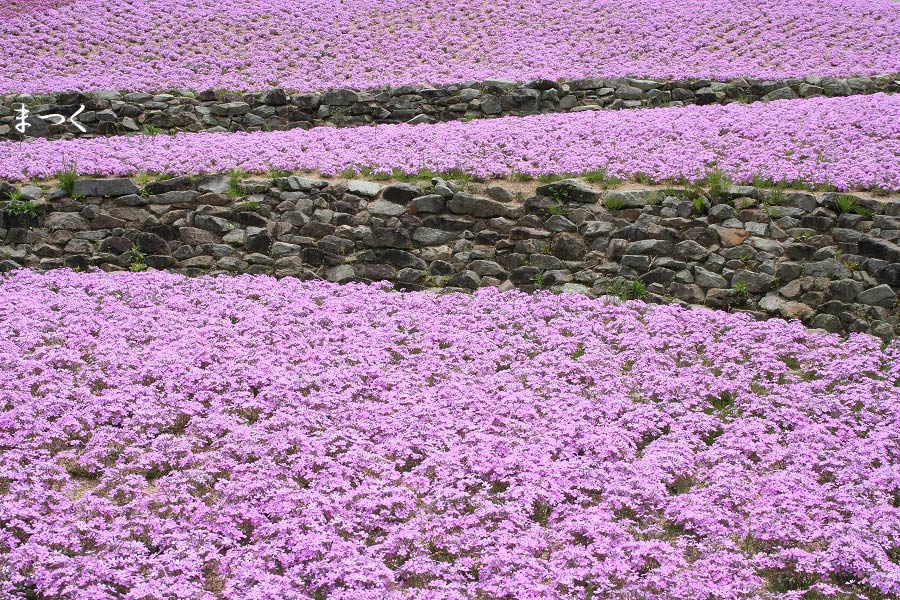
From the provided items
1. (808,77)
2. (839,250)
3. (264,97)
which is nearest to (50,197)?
(264,97)

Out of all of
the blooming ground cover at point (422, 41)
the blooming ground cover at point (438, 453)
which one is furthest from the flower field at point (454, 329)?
the blooming ground cover at point (422, 41)

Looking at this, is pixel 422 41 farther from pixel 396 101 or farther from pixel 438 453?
pixel 438 453

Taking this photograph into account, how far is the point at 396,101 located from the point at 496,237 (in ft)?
32.1

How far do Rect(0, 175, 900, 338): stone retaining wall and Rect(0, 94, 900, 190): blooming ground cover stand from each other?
1.17 meters

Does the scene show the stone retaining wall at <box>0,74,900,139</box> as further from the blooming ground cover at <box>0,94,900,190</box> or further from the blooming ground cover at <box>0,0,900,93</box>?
the blooming ground cover at <box>0,94,900,190</box>

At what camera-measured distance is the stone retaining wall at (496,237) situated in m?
14.3

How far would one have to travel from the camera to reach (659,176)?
17.1 metres

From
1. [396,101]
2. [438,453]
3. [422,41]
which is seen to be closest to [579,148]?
[396,101]

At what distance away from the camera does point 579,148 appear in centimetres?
1912

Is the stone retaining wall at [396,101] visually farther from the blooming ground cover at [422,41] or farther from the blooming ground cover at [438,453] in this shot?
the blooming ground cover at [438,453]

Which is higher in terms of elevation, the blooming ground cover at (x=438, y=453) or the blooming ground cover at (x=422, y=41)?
the blooming ground cover at (x=422, y=41)

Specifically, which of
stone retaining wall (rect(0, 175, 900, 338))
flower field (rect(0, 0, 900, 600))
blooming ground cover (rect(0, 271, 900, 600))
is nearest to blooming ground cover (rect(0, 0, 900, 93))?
flower field (rect(0, 0, 900, 600))

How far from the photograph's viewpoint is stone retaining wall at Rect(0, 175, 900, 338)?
47.0ft

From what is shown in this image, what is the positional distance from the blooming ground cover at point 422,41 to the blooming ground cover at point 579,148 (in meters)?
4.85
